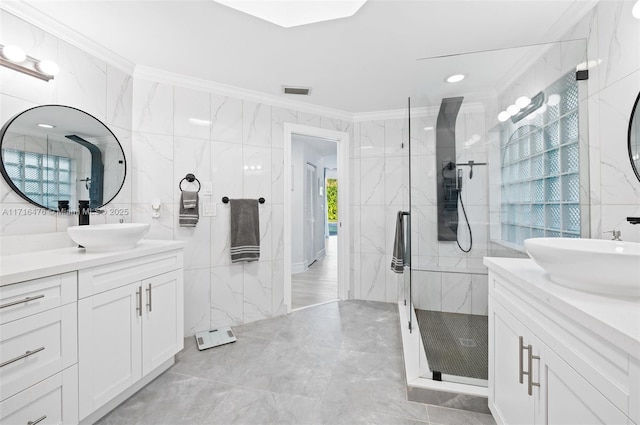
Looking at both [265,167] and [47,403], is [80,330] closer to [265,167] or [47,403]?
[47,403]

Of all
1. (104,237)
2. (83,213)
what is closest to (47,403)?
(104,237)

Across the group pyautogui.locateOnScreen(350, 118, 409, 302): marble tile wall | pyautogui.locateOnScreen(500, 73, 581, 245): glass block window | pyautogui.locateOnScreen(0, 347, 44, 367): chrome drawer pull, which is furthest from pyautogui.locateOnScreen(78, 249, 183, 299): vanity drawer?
pyautogui.locateOnScreen(500, 73, 581, 245): glass block window

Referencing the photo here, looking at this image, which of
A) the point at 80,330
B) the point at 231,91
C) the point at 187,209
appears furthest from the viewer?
the point at 231,91

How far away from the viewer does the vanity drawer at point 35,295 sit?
996mm

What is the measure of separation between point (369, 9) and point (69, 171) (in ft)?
7.06

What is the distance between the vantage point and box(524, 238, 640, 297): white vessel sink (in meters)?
0.66

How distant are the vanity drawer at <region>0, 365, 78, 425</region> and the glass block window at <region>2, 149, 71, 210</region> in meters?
1.03

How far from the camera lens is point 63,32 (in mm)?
1643

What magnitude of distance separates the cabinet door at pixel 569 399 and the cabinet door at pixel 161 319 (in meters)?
1.94

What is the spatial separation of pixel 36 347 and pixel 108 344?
31 centimetres

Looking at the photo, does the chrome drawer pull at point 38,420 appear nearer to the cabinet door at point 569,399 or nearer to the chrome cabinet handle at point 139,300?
the chrome cabinet handle at point 139,300

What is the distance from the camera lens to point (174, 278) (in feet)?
5.89

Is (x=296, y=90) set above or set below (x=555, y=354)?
above

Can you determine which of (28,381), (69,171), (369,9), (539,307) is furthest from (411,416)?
(69,171)
